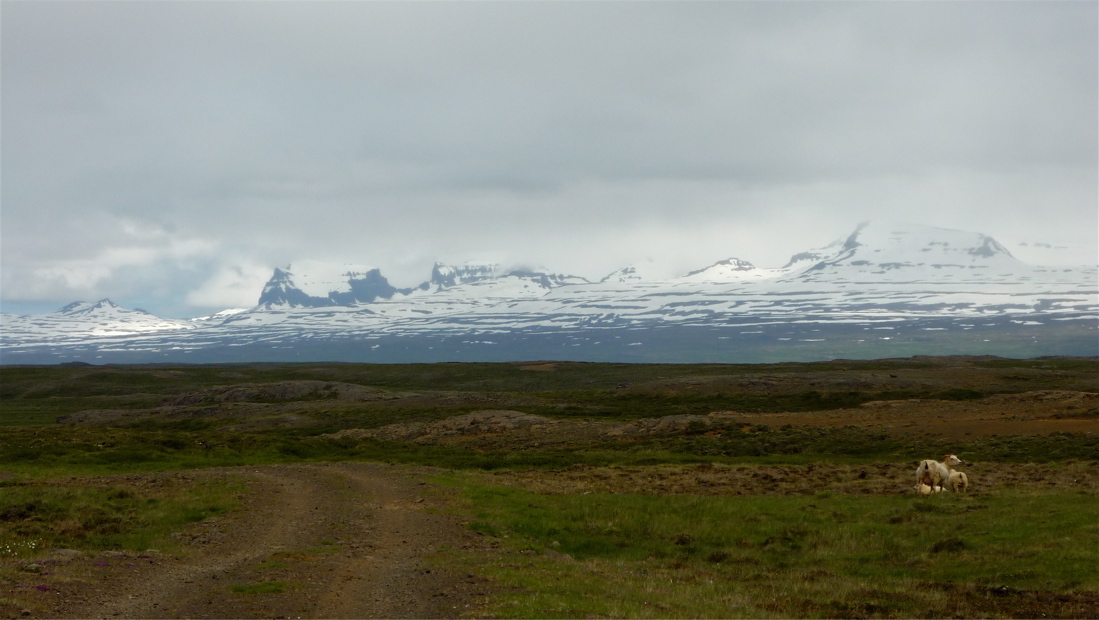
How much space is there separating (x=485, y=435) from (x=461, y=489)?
3485 centimetres

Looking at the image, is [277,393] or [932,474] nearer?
[932,474]

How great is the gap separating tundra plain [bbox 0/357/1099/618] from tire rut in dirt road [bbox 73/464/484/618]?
0.32 ft

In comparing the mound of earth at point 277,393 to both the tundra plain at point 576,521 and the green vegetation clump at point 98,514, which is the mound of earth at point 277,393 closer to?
the tundra plain at point 576,521

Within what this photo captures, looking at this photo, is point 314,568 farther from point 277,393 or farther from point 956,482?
point 277,393

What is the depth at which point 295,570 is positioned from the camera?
19.8m

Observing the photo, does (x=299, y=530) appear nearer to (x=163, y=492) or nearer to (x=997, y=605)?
(x=163, y=492)

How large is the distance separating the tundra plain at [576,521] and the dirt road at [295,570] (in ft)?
0.31

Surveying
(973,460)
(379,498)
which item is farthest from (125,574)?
(973,460)

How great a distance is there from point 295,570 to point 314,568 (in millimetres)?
547

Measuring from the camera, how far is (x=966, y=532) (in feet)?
81.3

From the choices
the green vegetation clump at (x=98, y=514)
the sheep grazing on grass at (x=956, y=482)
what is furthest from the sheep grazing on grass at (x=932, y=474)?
the green vegetation clump at (x=98, y=514)

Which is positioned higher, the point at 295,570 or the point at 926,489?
the point at 295,570

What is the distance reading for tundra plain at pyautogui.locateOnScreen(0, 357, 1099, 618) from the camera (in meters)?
17.4

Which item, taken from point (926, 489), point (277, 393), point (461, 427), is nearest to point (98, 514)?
point (926, 489)
